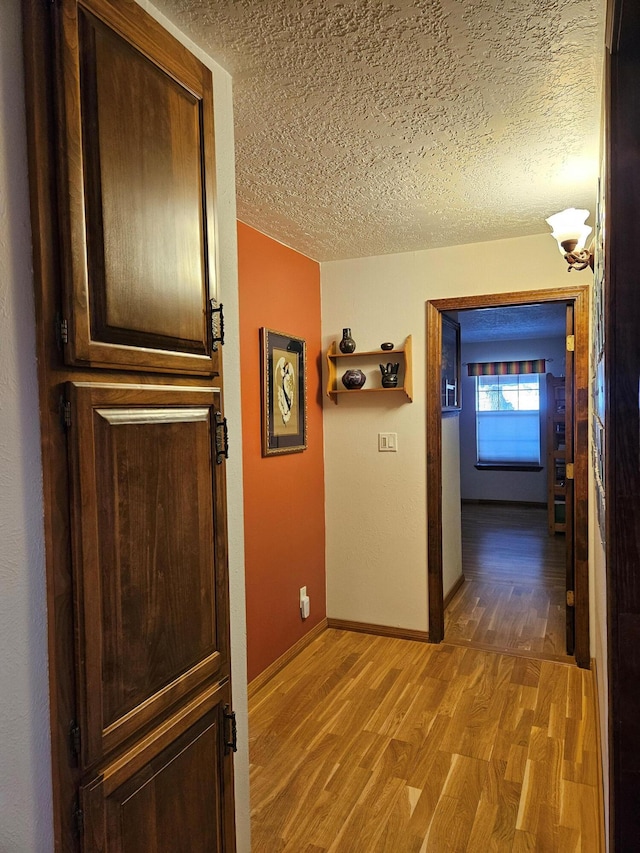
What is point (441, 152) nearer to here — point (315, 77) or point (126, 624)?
point (315, 77)

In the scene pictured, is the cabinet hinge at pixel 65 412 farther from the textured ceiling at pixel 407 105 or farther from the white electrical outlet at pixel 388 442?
the white electrical outlet at pixel 388 442

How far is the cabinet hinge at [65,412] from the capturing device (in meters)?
1.02

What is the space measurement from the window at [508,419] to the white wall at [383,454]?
506cm

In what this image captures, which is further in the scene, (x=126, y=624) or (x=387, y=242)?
(x=387, y=242)

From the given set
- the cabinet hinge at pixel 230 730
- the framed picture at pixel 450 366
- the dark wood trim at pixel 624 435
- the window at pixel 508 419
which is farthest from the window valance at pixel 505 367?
the cabinet hinge at pixel 230 730

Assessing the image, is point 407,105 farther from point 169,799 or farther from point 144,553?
point 169,799

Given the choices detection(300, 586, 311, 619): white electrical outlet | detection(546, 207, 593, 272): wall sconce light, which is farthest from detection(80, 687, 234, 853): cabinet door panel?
detection(546, 207, 593, 272): wall sconce light

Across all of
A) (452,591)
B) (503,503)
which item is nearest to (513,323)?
(503,503)

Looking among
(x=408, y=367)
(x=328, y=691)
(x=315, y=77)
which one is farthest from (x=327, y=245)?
(x=328, y=691)

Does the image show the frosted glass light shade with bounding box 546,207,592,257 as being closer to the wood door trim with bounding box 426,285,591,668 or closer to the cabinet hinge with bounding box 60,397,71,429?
the wood door trim with bounding box 426,285,591,668

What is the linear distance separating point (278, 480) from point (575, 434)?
1.65m

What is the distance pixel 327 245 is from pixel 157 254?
7.38 ft

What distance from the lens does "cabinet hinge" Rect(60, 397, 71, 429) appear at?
3.34 ft

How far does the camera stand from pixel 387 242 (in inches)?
130
